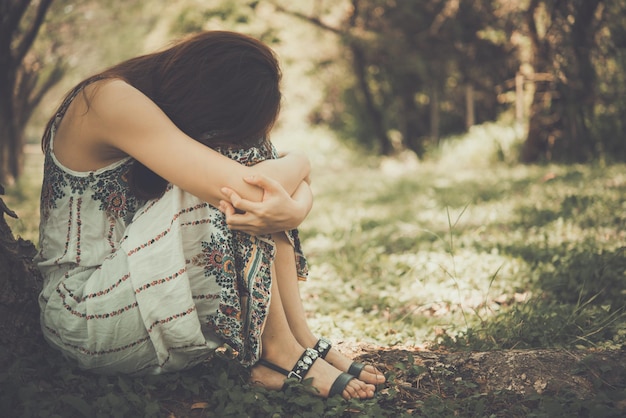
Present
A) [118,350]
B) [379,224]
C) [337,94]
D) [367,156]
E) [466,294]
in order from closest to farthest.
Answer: [118,350], [466,294], [379,224], [367,156], [337,94]

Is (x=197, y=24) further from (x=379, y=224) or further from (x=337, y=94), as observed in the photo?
(x=379, y=224)

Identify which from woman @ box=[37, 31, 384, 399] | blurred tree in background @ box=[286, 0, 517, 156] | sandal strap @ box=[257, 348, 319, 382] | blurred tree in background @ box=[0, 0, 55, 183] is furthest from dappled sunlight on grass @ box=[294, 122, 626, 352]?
blurred tree in background @ box=[286, 0, 517, 156]

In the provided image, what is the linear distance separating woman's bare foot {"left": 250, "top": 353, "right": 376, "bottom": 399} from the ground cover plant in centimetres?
5

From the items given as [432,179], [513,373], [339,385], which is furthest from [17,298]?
[432,179]

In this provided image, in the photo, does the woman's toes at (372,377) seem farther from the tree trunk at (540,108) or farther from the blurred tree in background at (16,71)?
the tree trunk at (540,108)

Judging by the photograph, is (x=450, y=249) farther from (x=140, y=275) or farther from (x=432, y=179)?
(x=432, y=179)

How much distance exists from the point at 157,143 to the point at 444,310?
1784 millimetres

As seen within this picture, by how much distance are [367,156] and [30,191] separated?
281 inches

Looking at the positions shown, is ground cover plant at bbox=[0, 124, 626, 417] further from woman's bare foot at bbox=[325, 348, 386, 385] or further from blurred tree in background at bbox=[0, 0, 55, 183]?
blurred tree in background at bbox=[0, 0, 55, 183]

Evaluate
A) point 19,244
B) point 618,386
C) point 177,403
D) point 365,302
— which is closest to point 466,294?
point 365,302

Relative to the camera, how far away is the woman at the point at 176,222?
1.69m

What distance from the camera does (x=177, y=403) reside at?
5.80 ft

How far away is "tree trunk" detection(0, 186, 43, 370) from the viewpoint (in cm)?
177

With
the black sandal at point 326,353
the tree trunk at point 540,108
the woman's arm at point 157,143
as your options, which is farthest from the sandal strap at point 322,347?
the tree trunk at point 540,108
